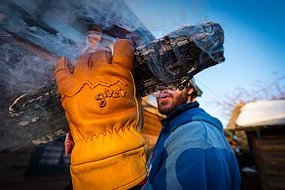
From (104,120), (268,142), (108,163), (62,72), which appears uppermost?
(62,72)

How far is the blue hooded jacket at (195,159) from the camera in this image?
1697mm

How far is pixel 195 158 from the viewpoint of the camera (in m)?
1.77

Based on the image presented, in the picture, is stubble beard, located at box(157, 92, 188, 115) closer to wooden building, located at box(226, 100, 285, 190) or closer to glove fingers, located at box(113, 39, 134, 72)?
glove fingers, located at box(113, 39, 134, 72)

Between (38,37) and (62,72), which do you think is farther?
(38,37)

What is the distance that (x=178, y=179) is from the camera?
1.69m

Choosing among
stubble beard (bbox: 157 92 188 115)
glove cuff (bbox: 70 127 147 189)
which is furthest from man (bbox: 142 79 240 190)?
glove cuff (bbox: 70 127 147 189)

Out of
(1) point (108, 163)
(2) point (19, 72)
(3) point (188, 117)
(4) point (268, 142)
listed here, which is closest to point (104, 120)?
(1) point (108, 163)

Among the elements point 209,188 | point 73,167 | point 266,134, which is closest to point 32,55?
point 73,167

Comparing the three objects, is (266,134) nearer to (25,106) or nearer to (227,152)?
(227,152)

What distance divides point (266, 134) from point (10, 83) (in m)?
7.06

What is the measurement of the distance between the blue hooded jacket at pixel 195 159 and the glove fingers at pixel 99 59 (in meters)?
0.76

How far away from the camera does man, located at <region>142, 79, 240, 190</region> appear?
5.58 feet

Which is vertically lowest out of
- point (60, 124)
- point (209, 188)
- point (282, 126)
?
point (282, 126)

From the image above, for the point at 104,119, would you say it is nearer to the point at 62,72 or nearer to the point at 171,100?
the point at 62,72
